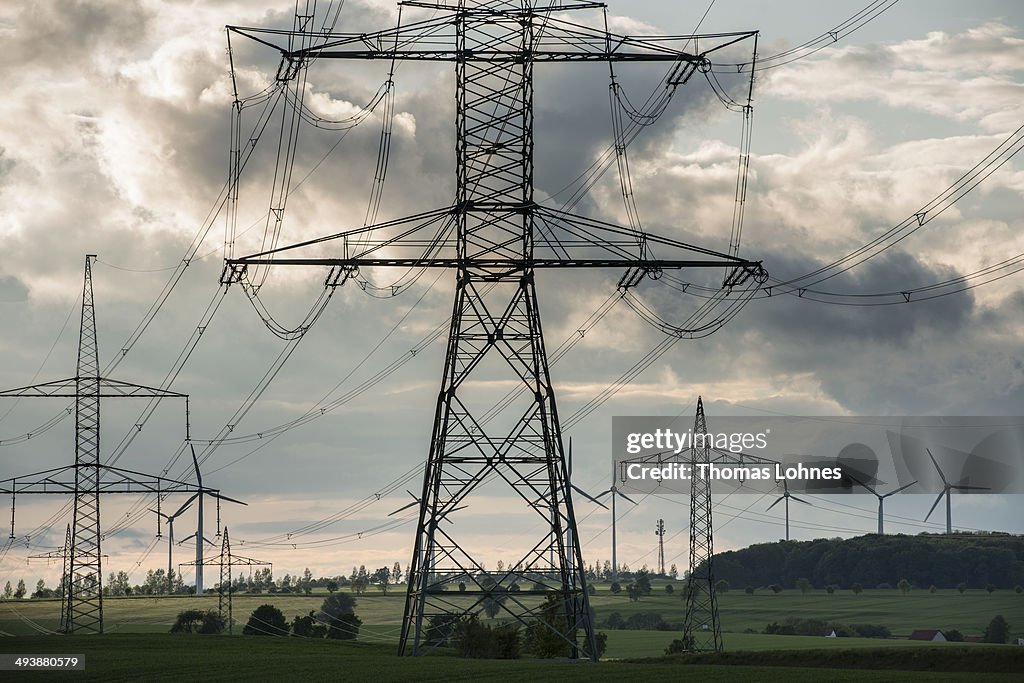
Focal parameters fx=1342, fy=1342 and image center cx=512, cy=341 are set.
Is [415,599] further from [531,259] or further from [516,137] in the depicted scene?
[516,137]

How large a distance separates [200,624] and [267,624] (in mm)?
17260

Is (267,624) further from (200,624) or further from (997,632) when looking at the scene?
(997,632)

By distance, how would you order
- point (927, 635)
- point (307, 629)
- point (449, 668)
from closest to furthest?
point (449, 668), point (307, 629), point (927, 635)

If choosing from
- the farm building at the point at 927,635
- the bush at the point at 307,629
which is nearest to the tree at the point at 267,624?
the bush at the point at 307,629

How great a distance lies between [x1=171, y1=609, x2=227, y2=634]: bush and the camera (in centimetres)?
14500

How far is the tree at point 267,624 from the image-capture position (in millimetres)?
139375

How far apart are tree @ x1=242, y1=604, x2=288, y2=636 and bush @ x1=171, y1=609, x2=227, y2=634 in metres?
3.96

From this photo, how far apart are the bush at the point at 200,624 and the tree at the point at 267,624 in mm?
3961

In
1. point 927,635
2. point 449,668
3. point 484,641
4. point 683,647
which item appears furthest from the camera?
point 927,635

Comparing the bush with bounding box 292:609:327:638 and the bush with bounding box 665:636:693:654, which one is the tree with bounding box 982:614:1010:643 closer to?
the bush with bounding box 665:636:693:654

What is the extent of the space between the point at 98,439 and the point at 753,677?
63124 mm

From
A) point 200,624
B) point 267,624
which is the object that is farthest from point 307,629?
point 200,624

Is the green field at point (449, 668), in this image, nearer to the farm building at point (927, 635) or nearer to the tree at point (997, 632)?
the tree at point (997, 632)

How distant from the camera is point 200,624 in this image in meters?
154
